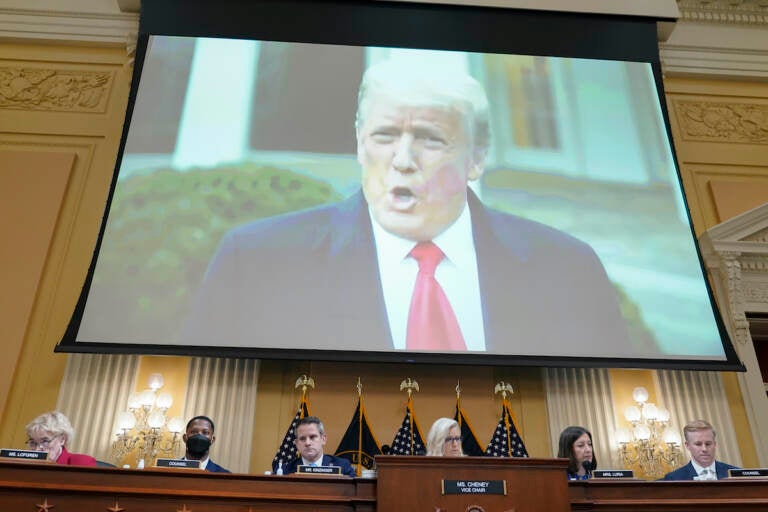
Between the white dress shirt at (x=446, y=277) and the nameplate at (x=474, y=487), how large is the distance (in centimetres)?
248

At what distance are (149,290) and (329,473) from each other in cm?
301

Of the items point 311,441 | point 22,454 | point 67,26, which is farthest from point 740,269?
point 67,26

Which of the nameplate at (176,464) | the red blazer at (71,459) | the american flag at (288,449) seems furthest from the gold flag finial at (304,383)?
the nameplate at (176,464)

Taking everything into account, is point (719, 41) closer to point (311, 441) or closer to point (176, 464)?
point (311, 441)

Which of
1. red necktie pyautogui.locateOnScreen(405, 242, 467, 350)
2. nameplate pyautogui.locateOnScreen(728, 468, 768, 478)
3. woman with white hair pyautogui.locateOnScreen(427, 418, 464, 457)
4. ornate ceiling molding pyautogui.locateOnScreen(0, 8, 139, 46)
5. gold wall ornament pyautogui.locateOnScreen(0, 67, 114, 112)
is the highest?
ornate ceiling molding pyautogui.locateOnScreen(0, 8, 139, 46)

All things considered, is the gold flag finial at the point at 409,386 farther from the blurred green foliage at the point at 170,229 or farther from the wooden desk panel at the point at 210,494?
the wooden desk panel at the point at 210,494

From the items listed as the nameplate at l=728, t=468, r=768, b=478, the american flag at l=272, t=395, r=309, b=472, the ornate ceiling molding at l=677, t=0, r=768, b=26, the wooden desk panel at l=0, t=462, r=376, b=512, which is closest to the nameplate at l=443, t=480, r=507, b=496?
the wooden desk panel at l=0, t=462, r=376, b=512

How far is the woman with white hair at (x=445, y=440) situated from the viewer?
4508 mm

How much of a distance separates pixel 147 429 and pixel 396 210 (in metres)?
2.72

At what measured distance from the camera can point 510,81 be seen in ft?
24.4

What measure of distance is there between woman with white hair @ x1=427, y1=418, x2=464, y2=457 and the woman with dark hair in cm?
75

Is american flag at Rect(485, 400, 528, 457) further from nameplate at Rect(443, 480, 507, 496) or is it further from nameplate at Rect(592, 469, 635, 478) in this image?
nameplate at Rect(443, 480, 507, 496)

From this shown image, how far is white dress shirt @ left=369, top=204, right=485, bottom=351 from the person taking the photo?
19.5 ft

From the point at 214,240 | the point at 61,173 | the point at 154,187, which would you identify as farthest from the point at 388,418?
the point at 61,173
